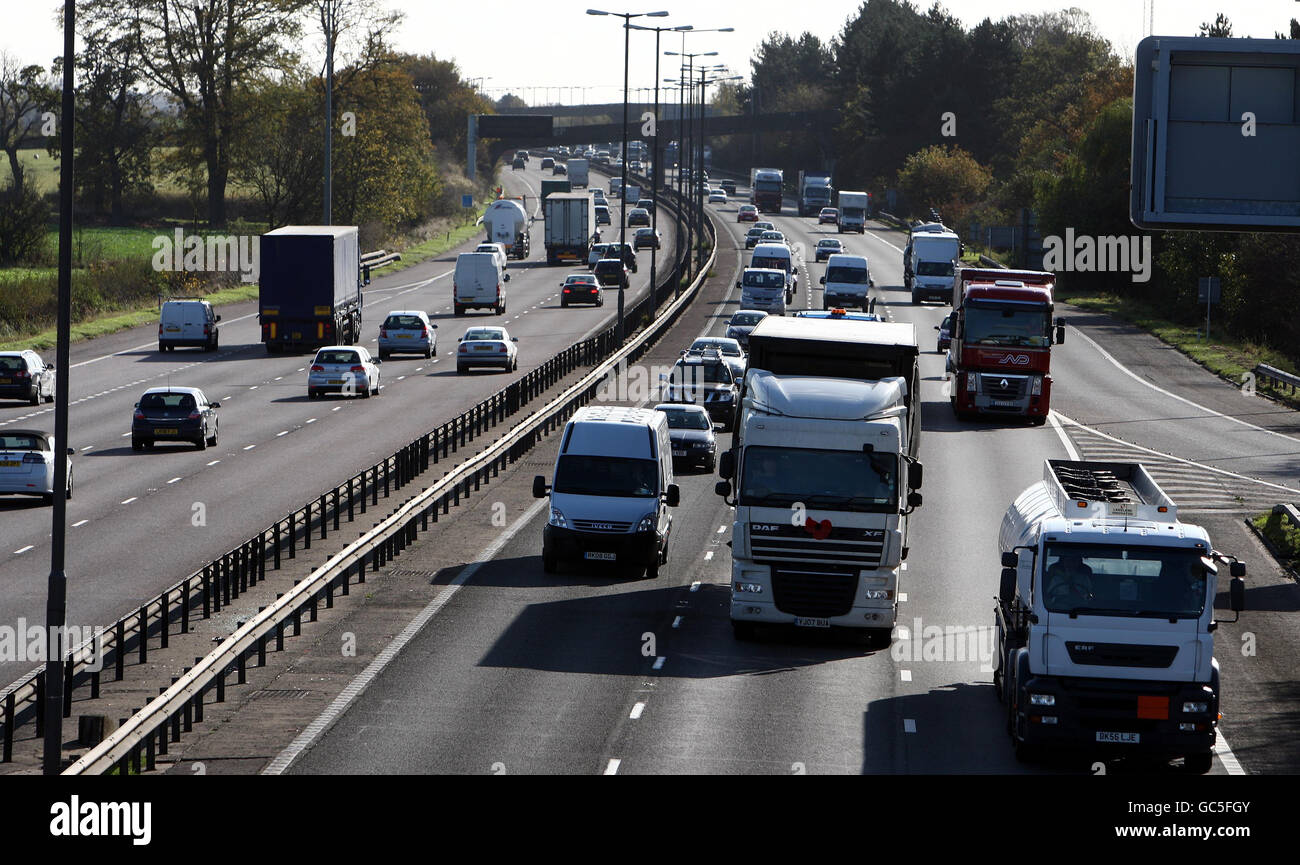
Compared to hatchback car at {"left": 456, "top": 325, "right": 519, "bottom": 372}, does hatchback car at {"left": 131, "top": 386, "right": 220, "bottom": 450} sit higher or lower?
lower

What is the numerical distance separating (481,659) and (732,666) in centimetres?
317

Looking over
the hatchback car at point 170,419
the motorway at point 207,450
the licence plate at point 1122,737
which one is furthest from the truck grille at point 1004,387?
the licence plate at point 1122,737

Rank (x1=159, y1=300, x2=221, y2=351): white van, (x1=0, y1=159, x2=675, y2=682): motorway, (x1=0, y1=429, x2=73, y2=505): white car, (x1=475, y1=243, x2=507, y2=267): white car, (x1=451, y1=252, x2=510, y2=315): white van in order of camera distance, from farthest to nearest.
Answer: (x1=475, y1=243, x2=507, y2=267): white car
(x1=451, y1=252, x2=510, y2=315): white van
(x1=159, y1=300, x2=221, y2=351): white van
(x1=0, y1=429, x2=73, y2=505): white car
(x1=0, y1=159, x2=675, y2=682): motorway

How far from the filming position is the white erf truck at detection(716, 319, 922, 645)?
24016 millimetres

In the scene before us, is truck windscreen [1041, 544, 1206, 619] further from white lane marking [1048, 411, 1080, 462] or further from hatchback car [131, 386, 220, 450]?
hatchback car [131, 386, 220, 450]

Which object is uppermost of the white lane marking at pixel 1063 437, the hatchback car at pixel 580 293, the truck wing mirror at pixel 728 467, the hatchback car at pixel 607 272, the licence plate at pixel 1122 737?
the hatchback car at pixel 607 272

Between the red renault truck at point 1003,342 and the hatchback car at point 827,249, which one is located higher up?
the hatchback car at point 827,249

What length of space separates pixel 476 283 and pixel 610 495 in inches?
2038

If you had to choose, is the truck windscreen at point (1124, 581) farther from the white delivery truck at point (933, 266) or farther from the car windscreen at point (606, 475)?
the white delivery truck at point (933, 266)

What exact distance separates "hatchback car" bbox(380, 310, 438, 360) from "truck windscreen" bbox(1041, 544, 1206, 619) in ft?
157

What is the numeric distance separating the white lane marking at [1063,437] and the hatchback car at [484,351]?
18.1 meters

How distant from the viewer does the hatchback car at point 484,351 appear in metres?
59.0

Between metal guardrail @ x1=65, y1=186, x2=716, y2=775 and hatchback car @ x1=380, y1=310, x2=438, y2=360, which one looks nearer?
metal guardrail @ x1=65, y1=186, x2=716, y2=775

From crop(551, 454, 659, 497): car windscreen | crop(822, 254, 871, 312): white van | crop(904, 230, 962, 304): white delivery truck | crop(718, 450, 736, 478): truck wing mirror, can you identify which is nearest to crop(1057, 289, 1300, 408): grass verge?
crop(904, 230, 962, 304): white delivery truck
